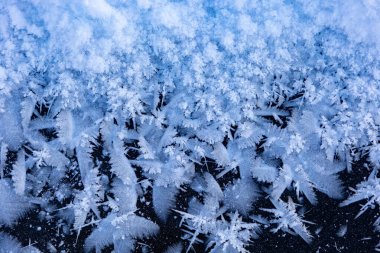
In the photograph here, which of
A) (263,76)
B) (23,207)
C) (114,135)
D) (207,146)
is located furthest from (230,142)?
(23,207)

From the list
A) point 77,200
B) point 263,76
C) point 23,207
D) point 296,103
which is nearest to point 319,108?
point 296,103

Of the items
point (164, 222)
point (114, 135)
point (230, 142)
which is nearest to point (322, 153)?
point (230, 142)

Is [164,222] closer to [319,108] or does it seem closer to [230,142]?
[230,142]

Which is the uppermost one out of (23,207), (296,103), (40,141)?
(296,103)

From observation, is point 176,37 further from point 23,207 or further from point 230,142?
point 23,207

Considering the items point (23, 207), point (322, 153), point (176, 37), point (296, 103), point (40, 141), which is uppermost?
point (176, 37)

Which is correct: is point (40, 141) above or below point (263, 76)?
below
